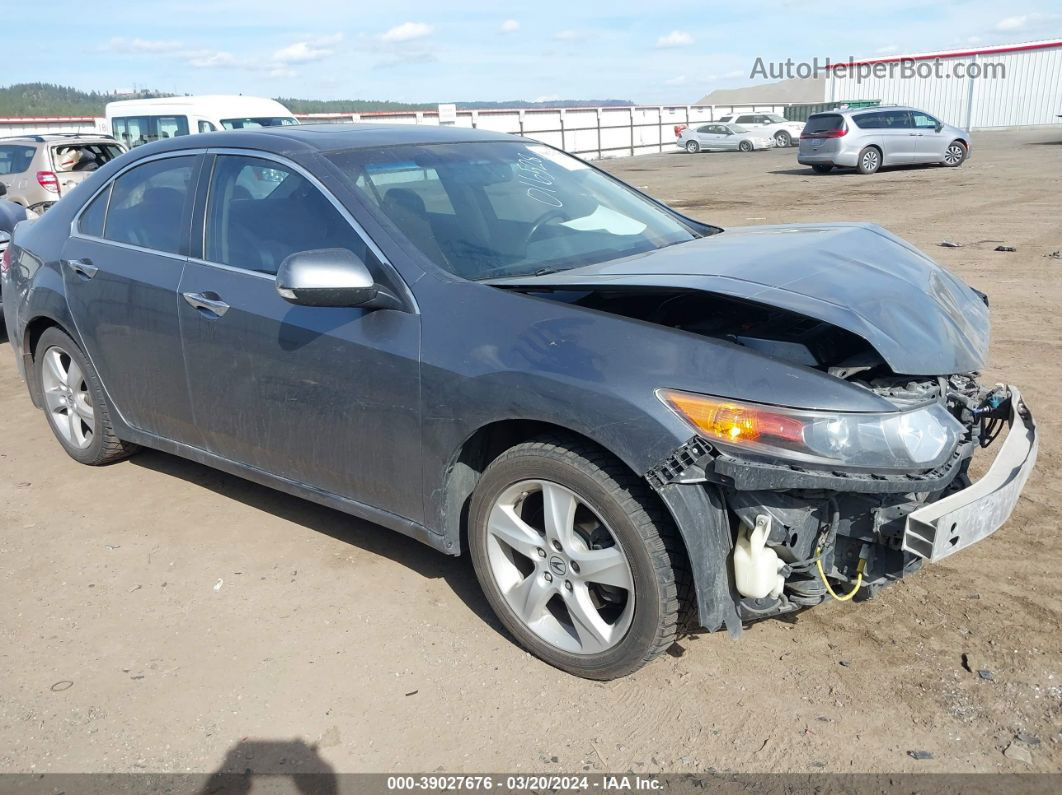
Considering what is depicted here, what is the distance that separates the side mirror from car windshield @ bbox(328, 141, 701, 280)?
0.93 ft

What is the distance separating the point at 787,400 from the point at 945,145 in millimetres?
24209

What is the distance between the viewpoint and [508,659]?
3.22 metres

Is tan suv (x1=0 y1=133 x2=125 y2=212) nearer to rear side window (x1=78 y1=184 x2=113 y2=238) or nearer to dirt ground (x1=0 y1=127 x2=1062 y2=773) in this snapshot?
rear side window (x1=78 y1=184 x2=113 y2=238)

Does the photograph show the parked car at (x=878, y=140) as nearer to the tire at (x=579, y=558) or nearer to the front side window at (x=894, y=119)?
the front side window at (x=894, y=119)

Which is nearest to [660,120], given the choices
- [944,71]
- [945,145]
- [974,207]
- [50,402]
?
[944,71]

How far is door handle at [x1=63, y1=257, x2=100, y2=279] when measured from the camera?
14.5 feet

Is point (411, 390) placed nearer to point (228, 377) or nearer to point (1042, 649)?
point (228, 377)

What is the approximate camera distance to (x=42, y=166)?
1459cm

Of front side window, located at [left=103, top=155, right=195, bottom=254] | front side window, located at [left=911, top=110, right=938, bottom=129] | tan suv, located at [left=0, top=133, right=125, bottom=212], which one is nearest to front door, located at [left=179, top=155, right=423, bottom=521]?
front side window, located at [left=103, top=155, right=195, bottom=254]

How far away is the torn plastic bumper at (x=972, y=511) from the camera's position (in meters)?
2.52

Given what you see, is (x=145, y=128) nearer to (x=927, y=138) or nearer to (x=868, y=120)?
(x=868, y=120)

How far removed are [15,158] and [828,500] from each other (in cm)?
1585

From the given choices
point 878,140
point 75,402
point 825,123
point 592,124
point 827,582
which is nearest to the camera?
point 827,582

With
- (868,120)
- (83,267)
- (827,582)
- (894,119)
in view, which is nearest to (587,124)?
(868,120)
